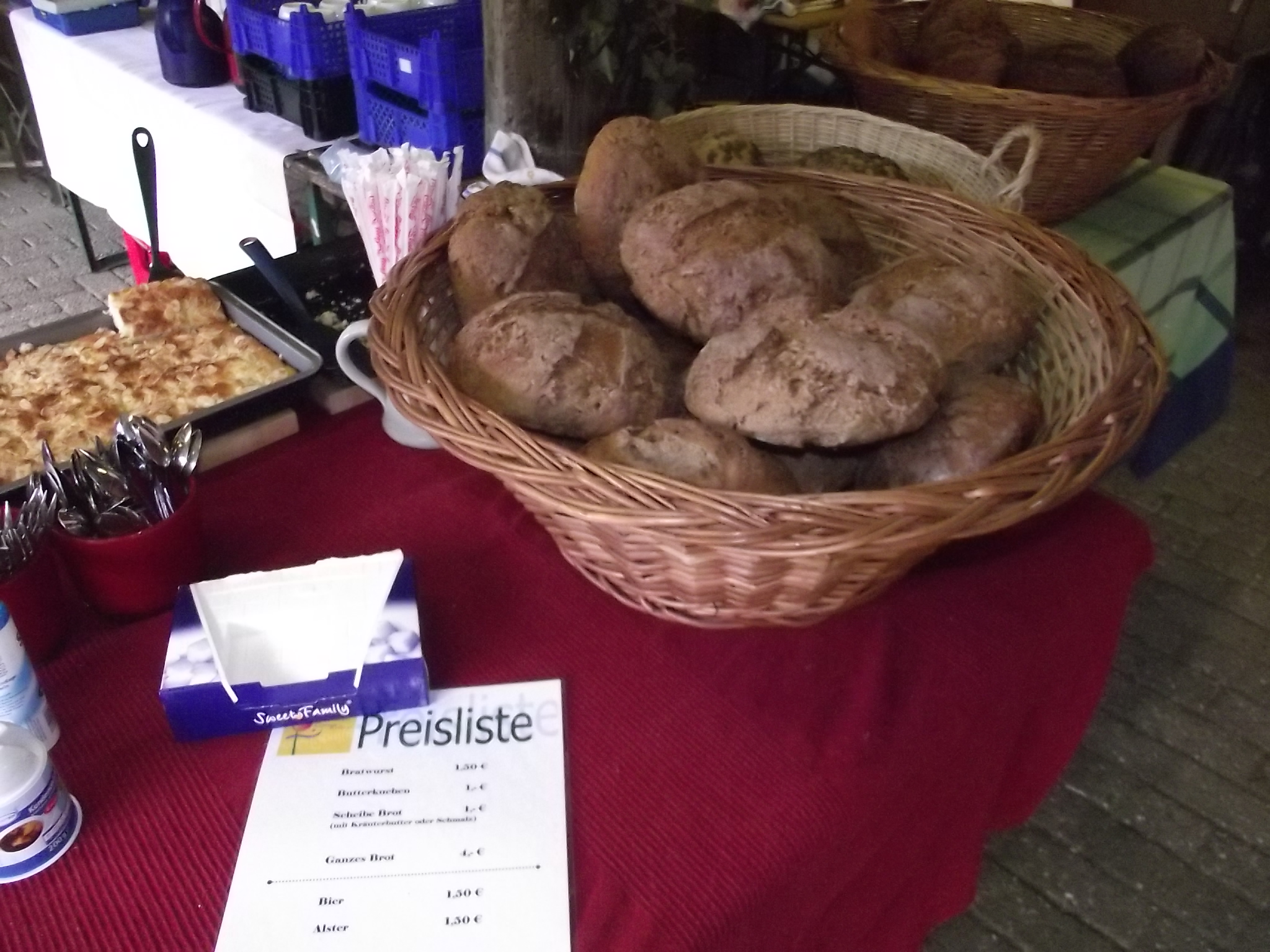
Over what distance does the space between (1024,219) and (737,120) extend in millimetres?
526

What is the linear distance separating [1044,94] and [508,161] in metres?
0.75

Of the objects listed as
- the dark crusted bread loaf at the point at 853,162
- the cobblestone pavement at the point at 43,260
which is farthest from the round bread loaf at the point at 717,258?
the cobblestone pavement at the point at 43,260

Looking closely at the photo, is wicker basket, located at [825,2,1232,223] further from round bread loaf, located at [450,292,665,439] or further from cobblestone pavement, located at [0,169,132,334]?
cobblestone pavement, located at [0,169,132,334]

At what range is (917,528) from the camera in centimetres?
54

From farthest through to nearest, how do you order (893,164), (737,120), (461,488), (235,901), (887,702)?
(737,120) < (893,164) < (461,488) < (887,702) < (235,901)

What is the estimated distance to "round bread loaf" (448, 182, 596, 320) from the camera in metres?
0.77

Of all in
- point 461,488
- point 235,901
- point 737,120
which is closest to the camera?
point 235,901

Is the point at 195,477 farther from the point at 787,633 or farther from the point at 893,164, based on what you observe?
the point at 893,164

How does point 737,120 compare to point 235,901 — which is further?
point 737,120

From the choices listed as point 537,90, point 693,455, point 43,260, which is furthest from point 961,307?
point 43,260

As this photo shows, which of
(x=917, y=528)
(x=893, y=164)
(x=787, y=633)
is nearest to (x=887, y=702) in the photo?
(x=787, y=633)

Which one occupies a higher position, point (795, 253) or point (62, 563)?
point (795, 253)

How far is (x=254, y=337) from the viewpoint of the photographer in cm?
100

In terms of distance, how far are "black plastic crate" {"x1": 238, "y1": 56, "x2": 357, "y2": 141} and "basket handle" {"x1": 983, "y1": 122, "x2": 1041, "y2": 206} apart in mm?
1146
